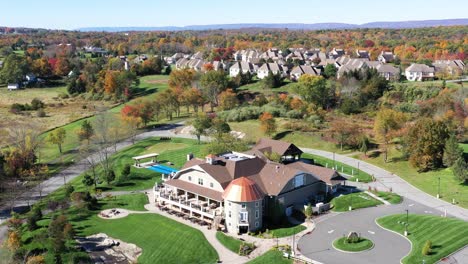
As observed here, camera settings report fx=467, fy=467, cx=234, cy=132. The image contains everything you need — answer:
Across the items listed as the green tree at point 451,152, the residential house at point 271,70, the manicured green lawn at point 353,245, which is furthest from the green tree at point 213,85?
the manicured green lawn at point 353,245

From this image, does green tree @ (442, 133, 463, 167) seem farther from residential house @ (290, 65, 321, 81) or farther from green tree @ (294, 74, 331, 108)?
residential house @ (290, 65, 321, 81)

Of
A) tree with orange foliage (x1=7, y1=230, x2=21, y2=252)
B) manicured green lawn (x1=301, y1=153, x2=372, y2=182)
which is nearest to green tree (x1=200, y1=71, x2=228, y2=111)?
manicured green lawn (x1=301, y1=153, x2=372, y2=182)

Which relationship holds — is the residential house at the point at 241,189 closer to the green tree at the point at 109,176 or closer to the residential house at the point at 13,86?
the green tree at the point at 109,176

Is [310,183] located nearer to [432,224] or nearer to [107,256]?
[432,224]

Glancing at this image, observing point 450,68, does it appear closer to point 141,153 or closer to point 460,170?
point 460,170

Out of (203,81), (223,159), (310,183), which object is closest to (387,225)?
(310,183)
